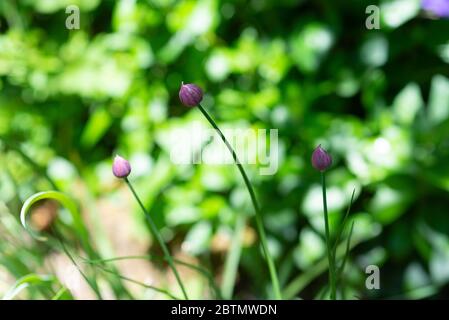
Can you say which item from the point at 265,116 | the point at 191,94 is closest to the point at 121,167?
the point at 191,94

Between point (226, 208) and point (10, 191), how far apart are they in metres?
0.70

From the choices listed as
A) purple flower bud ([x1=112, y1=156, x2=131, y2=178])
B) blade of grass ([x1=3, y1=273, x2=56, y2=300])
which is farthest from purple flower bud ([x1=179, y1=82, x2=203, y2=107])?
blade of grass ([x1=3, y1=273, x2=56, y2=300])

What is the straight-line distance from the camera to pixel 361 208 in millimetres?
1938

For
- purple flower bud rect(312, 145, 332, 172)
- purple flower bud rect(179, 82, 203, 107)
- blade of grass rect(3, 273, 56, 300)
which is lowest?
blade of grass rect(3, 273, 56, 300)

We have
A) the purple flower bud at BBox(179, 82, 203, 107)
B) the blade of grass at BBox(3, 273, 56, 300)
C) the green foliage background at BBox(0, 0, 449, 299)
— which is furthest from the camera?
the green foliage background at BBox(0, 0, 449, 299)

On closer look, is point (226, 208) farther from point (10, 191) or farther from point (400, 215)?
point (10, 191)

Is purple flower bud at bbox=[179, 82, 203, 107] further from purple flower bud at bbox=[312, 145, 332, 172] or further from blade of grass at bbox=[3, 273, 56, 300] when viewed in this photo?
blade of grass at bbox=[3, 273, 56, 300]

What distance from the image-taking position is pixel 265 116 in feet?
6.21

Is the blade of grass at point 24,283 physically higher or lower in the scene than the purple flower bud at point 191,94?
lower

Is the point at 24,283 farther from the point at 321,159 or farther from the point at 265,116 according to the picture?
the point at 265,116

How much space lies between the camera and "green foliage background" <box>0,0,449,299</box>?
1757mm

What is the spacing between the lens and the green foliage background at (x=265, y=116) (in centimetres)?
176

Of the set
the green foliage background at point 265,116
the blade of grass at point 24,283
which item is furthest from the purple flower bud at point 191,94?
the green foliage background at point 265,116

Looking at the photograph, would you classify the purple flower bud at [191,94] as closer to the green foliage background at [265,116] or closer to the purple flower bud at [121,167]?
the purple flower bud at [121,167]
